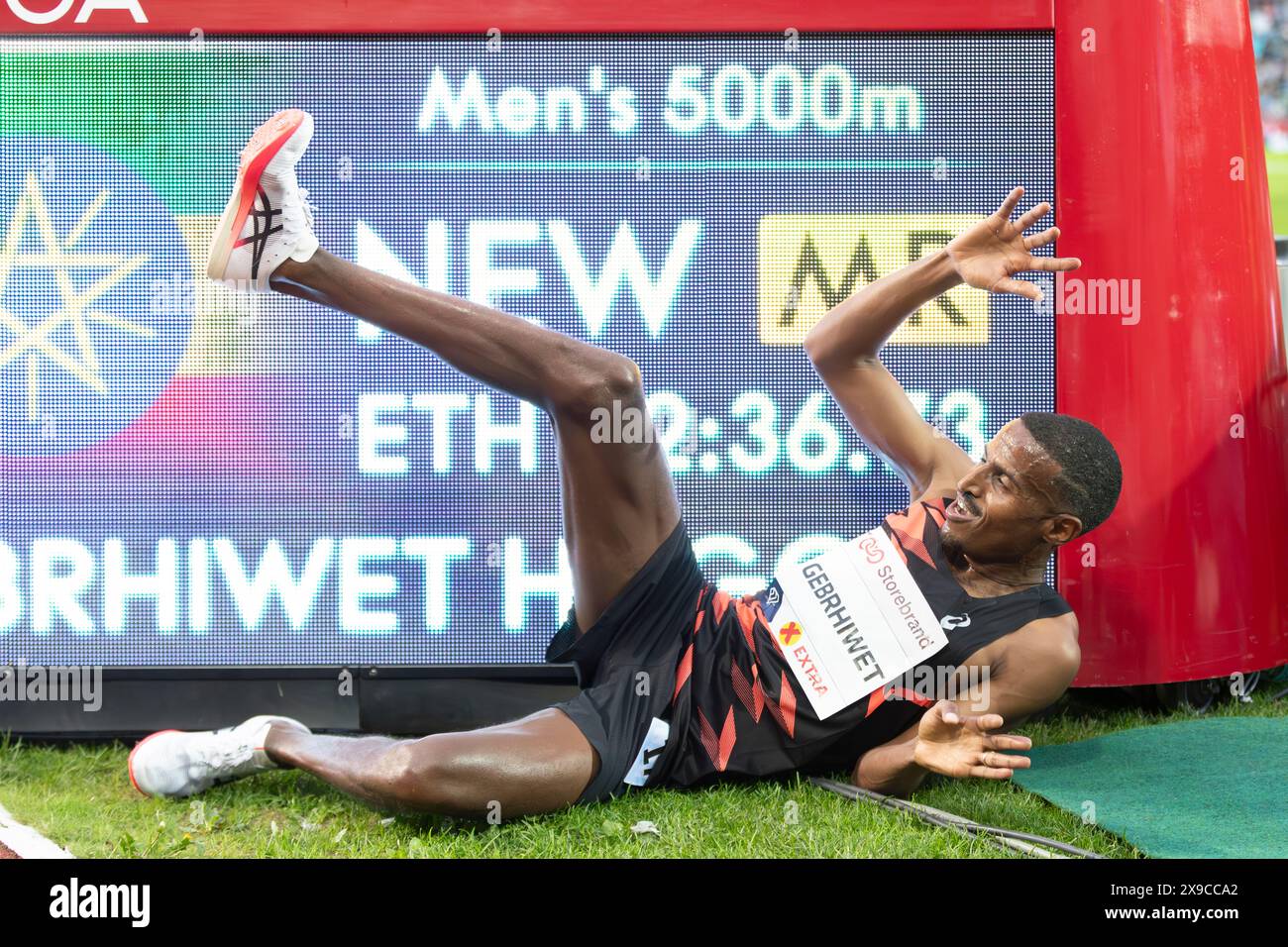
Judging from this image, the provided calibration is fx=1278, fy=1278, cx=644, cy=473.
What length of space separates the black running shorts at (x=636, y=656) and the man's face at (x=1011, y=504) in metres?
0.65

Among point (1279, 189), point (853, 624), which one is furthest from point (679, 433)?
point (1279, 189)

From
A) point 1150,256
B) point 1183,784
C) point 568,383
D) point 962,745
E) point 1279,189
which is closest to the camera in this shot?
point 962,745

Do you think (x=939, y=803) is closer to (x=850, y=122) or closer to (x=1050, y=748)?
(x=1050, y=748)

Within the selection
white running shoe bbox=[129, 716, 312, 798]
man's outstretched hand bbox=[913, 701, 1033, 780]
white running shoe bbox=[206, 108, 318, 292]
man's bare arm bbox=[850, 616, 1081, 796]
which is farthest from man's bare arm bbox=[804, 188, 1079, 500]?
white running shoe bbox=[129, 716, 312, 798]

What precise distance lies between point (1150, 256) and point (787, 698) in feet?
5.09

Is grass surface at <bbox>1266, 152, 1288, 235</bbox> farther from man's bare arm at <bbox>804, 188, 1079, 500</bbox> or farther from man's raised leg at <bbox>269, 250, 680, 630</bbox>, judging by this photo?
man's raised leg at <bbox>269, 250, 680, 630</bbox>

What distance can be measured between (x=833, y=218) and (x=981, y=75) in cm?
53

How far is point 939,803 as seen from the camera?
9.66ft

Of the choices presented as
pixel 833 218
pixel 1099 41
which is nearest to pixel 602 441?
pixel 833 218

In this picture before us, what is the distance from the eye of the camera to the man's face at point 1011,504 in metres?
2.88

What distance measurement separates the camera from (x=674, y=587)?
9.98 feet

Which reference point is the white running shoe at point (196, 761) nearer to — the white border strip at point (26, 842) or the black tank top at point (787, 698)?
the white border strip at point (26, 842)
